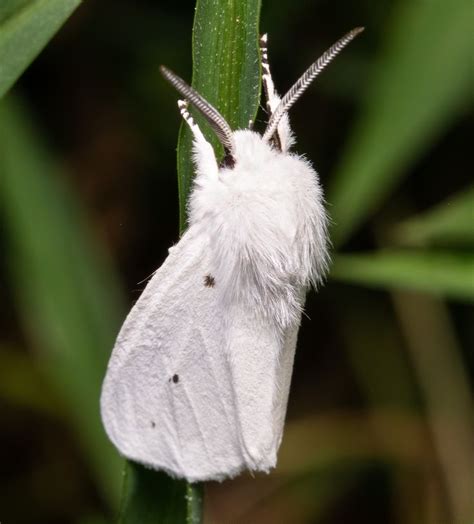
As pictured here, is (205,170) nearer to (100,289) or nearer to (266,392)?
(266,392)

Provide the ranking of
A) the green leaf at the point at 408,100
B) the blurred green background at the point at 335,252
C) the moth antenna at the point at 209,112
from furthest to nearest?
the blurred green background at the point at 335,252 → the green leaf at the point at 408,100 → the moth antenna at the point at 209,112

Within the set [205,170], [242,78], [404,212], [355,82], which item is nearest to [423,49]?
→ [355,82]

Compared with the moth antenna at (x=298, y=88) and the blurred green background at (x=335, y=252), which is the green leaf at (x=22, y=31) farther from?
the blurred green background at (x=335, y=252)

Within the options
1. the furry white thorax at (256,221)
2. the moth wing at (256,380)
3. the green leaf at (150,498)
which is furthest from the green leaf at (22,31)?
the green leaf at (150,498)

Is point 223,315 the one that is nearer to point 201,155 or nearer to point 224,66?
point 201,155

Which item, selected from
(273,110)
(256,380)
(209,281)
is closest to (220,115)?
(273,110)

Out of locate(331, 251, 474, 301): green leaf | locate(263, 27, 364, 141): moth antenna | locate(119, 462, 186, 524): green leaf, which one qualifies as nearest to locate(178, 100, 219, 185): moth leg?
locate(263, 27, 364, 141): moth antenna
